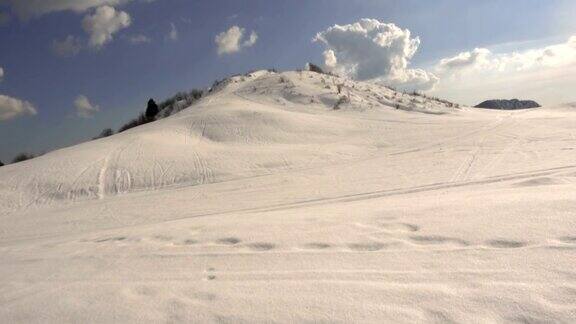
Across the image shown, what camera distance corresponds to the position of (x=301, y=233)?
4.22 meters

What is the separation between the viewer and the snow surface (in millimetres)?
2734

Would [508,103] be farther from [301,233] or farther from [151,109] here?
[301,233]

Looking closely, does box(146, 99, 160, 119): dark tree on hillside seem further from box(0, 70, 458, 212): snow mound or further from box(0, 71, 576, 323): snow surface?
box(0, 71, 576, 323): snow surface

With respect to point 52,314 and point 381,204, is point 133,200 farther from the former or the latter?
point 52,314

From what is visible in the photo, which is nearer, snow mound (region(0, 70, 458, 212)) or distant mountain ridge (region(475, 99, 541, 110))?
snow mound (region(0, 70, 458, 212))

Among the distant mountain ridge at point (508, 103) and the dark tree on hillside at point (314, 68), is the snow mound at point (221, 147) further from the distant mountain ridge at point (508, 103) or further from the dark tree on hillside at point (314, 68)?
the distant mountain ridge at point (508, 103)

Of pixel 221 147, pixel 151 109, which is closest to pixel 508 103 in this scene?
pixel 151 109

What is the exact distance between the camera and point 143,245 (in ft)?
15.0

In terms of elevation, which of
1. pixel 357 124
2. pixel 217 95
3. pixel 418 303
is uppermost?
pixel 217 95

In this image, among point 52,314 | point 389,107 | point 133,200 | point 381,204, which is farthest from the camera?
point 389,107

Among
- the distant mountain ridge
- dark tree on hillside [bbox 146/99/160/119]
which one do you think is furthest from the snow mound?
the distant mountain ridge

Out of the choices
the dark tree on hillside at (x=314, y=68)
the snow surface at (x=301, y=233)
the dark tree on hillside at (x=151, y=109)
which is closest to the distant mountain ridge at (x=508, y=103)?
the dark tree on hillside at (x=314, y=68)

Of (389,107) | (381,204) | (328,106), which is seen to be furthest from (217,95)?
(381,204)

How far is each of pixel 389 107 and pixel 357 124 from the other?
127 inches
